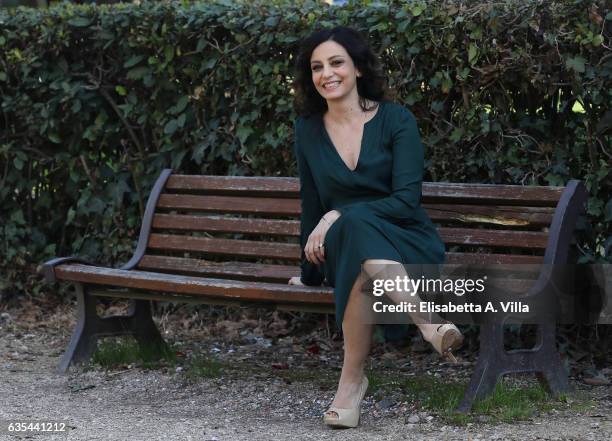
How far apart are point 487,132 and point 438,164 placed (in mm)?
322

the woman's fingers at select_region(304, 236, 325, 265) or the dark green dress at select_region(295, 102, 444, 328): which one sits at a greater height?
the dark green dress at select_region(295, 102, 444, 328)

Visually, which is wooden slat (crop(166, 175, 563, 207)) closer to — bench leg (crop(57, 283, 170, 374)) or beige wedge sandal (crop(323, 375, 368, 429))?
bench leg (crop(57, 283, 170, 374))

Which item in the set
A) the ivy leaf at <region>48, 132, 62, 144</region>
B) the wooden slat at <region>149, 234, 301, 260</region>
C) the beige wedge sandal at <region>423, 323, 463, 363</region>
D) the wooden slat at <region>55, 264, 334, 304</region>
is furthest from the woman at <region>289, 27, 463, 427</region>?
the ivy leaf at <region>48, 132, 62, 144</region>

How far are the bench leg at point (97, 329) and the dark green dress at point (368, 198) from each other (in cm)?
125

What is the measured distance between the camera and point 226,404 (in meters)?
4.69

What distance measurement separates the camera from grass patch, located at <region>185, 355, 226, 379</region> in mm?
5176

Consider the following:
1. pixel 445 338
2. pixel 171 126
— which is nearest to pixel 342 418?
pixel 445 338

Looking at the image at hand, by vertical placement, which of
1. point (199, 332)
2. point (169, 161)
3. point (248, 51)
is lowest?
point (199, 332)

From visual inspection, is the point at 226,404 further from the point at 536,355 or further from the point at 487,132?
the point at 487,132

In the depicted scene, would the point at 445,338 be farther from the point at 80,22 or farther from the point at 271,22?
the point at 80,22

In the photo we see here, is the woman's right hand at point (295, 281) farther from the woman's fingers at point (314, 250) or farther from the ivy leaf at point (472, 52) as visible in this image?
the ivy leaf at point (472, 52)

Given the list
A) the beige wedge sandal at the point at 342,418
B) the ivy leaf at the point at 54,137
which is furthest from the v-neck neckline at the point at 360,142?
the ivy leaf at the point at 54,137

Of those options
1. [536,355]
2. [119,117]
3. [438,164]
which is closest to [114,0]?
[119,117]

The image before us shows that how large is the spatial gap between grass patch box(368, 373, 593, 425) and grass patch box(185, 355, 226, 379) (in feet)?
2.51
